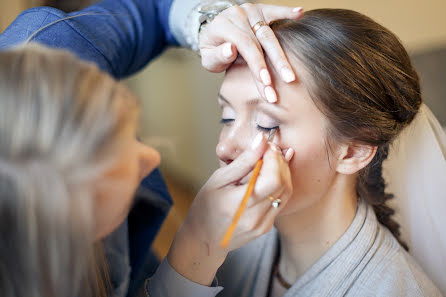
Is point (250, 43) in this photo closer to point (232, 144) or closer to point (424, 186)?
point (232, 144)

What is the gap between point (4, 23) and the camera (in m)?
2.17

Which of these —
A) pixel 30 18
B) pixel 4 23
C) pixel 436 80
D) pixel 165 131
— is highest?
pixel 30 18

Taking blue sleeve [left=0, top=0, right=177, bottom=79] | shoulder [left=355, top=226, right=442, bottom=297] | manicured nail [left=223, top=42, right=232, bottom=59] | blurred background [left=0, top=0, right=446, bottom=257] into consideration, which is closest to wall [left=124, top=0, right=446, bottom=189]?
blurred background [left=0, top=0, right=446, bottom=257]

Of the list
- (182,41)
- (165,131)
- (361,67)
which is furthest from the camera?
(165,131)

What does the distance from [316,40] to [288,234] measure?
507 millimetres

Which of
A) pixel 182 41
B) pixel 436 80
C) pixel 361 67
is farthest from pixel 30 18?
pixel 436 80

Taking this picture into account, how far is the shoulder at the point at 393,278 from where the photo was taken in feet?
2.94

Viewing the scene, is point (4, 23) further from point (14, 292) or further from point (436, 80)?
point (436, 80)

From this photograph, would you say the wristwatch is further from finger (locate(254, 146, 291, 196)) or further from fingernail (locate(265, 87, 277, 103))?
finger (locate(254, 146, 291, 196))

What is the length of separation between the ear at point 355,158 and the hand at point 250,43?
0.24 m

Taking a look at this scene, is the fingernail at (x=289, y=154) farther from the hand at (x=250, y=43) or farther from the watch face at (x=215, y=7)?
the watch face at (x=215, y=7)

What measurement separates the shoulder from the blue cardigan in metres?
0.54

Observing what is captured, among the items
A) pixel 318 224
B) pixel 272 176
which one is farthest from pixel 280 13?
pixel 318 224

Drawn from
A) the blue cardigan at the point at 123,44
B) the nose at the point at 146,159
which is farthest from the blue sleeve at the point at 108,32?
the nose at the point at 146,159
